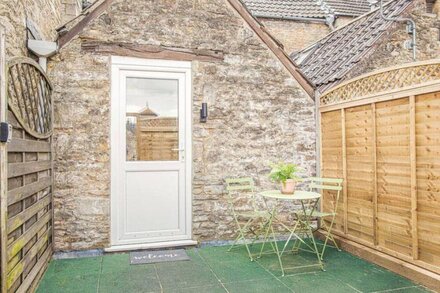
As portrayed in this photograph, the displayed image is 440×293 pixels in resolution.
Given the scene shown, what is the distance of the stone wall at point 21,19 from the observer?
3.30 m

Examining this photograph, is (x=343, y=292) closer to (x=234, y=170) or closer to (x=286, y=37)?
(x=234, y=170)

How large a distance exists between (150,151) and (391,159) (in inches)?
127

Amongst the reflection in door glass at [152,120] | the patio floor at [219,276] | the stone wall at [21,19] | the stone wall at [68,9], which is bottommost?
the patio floor at [219,276]

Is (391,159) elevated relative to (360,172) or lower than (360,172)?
elevated

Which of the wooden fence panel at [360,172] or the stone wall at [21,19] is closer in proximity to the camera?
the stone wall at [21,19]

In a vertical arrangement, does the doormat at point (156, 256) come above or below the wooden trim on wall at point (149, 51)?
below

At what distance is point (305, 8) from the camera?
38.3 ft

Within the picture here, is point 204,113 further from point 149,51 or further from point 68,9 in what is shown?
point 68,9

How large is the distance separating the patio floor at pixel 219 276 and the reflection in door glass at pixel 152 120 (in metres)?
1.50

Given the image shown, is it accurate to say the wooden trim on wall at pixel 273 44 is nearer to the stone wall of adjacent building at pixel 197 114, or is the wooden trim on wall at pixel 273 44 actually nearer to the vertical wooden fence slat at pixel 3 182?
the stone wall of adjacent building at pixel 197 114

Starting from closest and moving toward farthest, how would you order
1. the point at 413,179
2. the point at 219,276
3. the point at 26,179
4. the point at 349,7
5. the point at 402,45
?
the point at 26,179 < the point at 413,179 < the point at 219,276 < the point at 402,45 < the point at 349,7

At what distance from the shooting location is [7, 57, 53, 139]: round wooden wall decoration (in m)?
3.04

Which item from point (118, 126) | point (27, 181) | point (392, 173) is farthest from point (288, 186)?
point (27, 181)

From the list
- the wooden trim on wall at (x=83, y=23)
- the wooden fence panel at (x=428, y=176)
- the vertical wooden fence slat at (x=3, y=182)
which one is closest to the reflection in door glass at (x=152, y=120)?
the wooden trim on wall at (x=83, y=23)
